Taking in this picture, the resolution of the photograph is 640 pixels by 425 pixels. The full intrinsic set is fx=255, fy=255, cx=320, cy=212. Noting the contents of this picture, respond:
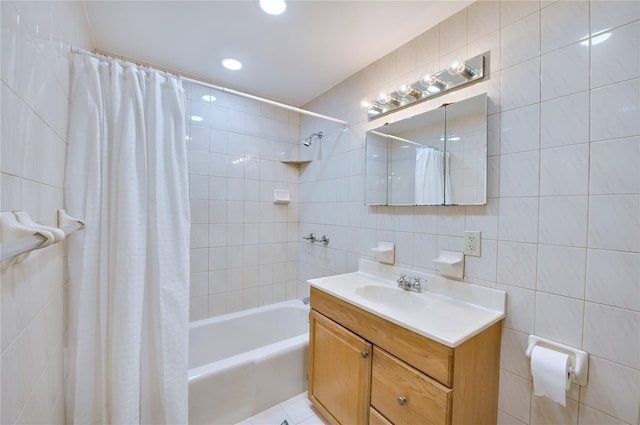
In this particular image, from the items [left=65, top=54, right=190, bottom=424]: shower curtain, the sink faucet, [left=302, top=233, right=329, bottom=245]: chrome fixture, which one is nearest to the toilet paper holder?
the sink faucet

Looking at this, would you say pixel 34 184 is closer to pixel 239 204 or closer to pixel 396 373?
pixel 396 373

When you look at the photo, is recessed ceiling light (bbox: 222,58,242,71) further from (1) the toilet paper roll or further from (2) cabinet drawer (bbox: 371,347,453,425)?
(1) the toilet paper roll

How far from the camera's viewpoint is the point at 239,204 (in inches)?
94.5

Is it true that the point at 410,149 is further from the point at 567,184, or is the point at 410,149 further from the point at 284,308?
the point at 284,308

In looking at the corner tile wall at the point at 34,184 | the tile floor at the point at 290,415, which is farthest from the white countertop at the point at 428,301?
the corner tile wall at the point at 34,184

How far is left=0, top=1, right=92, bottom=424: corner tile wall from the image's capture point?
61cm

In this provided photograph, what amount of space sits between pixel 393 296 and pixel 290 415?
3.37ft

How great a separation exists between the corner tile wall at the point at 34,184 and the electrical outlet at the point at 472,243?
5.51ft

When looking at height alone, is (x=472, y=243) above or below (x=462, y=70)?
below

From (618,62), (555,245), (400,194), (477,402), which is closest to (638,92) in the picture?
(618,62)

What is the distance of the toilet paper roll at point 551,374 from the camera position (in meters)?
0.94

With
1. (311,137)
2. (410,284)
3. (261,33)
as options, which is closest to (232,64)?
(261,33)

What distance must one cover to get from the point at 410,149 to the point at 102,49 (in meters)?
2.26

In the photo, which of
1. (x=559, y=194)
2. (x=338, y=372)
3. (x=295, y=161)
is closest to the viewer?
(x=559, y=194)
